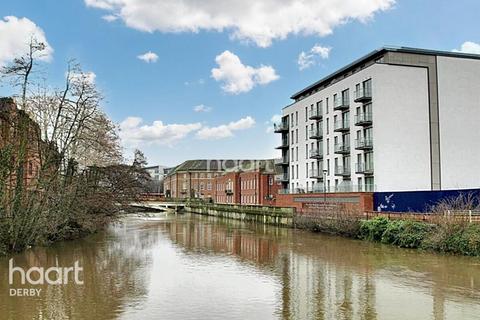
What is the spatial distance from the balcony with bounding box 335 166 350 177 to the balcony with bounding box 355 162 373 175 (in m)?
1.69

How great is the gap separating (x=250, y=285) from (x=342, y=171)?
31.6m

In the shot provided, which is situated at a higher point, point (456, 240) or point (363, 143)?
point (363, 143)

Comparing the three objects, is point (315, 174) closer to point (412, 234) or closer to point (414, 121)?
point (414, 121)

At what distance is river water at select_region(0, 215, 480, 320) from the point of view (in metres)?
12.4

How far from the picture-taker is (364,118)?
42.3m

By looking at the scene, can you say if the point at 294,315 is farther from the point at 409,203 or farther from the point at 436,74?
the point at 436,74

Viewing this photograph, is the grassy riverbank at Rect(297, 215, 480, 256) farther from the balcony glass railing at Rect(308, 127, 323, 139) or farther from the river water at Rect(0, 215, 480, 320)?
the balcony glass railing at Rect(308, 127, 323, 139)

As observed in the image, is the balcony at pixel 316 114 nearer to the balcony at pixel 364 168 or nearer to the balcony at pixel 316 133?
the balcony at pixel 316 133

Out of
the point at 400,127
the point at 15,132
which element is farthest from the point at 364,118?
the point at 15,132

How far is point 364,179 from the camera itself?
4238cm

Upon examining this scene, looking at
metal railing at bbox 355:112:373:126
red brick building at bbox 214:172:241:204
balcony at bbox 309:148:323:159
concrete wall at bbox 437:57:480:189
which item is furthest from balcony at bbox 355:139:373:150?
red brick building at bbox 214:172:241:204

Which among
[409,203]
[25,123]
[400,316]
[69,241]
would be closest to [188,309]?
[400,316]

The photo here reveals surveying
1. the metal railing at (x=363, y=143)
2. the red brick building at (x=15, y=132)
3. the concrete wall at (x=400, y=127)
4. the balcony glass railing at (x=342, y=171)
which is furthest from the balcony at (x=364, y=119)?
the red brick building at (x=15, y=132)

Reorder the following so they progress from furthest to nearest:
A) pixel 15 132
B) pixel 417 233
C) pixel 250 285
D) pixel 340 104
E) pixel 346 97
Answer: pixel 340 104 < pixel 346 97 < pixel 417 233 < pixel 15 132 < pixel 250 285
